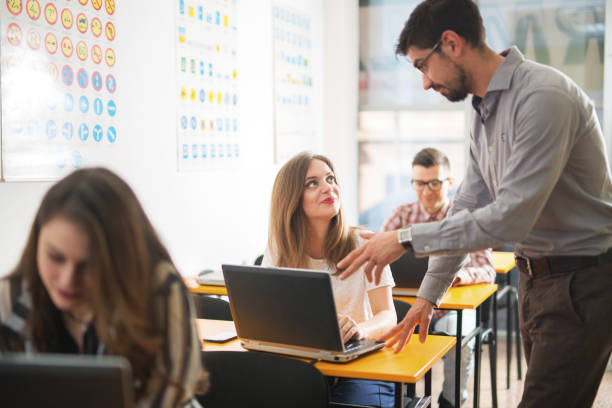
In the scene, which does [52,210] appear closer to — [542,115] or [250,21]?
[542,115]

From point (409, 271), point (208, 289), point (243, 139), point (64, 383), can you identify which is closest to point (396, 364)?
point (64, 383)

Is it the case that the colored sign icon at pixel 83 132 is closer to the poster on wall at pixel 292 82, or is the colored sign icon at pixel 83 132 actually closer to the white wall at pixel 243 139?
the white wall at pixel 243 139

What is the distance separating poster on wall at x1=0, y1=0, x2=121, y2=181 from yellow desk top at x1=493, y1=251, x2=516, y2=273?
2.01 metres

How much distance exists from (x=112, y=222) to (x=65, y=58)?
179 cm

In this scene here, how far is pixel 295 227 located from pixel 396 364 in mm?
830

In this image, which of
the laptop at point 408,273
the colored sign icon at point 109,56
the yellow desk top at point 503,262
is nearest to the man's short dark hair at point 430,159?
the yellow desk top at point 503,262

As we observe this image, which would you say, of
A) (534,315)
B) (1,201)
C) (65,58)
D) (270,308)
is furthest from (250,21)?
(534,315)

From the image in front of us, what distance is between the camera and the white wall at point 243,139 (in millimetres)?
3070

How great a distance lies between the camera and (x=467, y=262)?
2916 millimetres

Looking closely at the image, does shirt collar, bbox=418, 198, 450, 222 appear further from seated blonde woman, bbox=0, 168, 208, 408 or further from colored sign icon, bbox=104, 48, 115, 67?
seated blonde woman, bbox=0, 168, 208, 408

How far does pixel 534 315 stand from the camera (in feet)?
5.80

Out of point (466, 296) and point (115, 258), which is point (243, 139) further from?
point (115, 258)

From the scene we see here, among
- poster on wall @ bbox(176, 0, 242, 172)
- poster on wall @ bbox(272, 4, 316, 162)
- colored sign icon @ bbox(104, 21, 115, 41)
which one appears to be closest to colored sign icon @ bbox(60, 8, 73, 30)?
colored sign icon @ bbox(104, 21, 115, 41)

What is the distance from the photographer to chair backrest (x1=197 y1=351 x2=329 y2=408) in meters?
1.74
